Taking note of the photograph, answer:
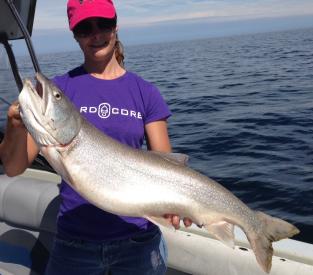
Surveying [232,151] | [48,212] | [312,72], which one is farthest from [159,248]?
[312,72]

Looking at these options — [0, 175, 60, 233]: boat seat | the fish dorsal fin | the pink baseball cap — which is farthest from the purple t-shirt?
[0, 175, 60, 233]: boat seat

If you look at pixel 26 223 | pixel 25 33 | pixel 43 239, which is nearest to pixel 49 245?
pixel 43 239

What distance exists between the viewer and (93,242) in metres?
3.37

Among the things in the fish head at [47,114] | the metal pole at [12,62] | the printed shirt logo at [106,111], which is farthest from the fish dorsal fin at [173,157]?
the metal pole at [12,62]

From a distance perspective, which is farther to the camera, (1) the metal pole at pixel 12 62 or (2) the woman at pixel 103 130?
(1) the metal pole at pixel 12 62

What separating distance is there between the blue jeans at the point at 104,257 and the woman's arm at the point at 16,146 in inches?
26.3

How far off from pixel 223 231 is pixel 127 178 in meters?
0.82

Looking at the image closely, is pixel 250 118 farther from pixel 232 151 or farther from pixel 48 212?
pixel 48 212

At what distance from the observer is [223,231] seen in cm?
333

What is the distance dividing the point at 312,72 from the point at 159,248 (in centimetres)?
2289

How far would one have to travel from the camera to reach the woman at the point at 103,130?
3.33m

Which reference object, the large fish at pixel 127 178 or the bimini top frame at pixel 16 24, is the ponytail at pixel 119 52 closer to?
the large fish at pixel 127 178

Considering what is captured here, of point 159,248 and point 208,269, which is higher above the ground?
point 159,248

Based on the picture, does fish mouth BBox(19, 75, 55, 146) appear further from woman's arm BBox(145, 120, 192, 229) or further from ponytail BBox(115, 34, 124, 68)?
ponytail BBox(115, 34, 124, 68)
